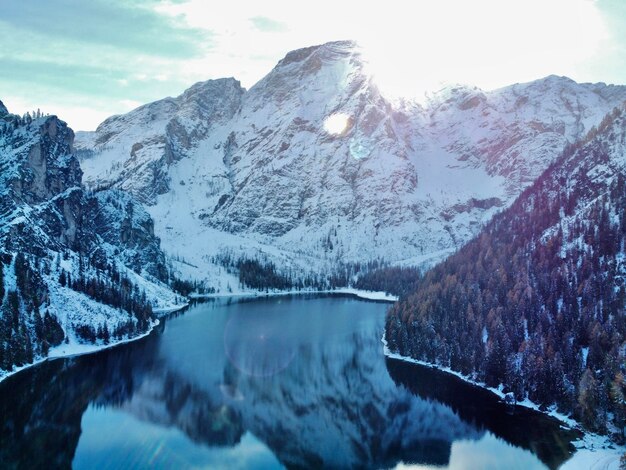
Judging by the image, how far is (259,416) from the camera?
9419cm

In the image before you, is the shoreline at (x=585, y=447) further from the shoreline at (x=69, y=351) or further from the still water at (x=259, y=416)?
the shoreline at (x=69, y=351)

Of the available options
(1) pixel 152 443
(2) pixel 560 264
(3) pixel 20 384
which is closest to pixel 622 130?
(2) pixel 560 264

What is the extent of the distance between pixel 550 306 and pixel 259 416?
6858 cm

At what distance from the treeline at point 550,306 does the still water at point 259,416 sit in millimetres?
6816

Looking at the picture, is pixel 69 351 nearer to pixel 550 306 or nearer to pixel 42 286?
pixel 42 286

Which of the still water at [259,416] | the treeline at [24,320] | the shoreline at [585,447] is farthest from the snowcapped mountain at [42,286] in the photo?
the shoreline at [585,447]

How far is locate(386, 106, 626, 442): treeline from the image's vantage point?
9344 cm

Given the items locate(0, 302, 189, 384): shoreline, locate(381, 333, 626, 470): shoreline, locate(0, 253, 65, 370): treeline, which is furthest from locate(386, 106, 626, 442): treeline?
locate(0, 253, 65, 370): treeline

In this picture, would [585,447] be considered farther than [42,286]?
No

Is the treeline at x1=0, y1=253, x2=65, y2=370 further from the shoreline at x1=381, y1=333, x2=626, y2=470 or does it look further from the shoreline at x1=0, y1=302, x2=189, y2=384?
the shoreline at x1=381, y1=333, x2=626, y2=470

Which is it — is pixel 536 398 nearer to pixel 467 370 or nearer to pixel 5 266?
pixel 467 370

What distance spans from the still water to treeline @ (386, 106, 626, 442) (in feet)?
22.4

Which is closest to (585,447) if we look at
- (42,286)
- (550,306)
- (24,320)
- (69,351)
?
(550,306)

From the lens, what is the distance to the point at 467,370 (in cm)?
11425
